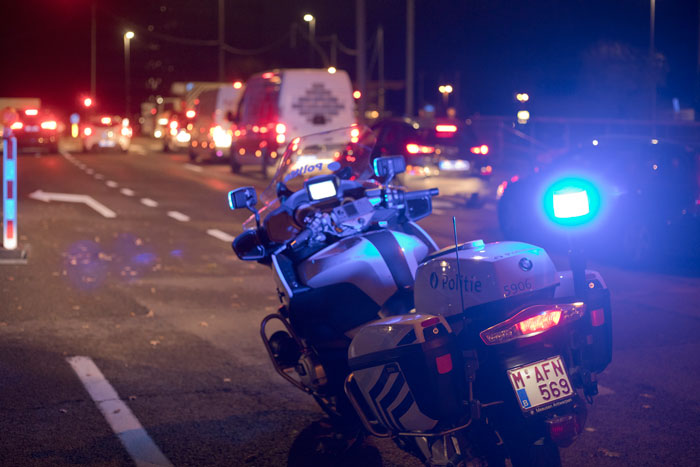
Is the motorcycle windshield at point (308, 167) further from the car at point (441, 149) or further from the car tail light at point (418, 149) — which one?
the car tail light at point (418, 149)

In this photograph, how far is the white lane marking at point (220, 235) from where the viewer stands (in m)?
13.9

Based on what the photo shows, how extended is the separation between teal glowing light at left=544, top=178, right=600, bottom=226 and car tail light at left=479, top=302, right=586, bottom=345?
39 cm

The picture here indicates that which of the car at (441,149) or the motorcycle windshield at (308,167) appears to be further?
the car at (441,149)

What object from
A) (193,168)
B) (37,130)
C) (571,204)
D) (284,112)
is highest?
(284,112)

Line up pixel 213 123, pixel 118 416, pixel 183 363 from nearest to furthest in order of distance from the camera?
1. pixel 118 416
2. pixel 183 363
3. pixel 213 123

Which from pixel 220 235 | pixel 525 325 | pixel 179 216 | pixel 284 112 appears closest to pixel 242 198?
pixel 525 325

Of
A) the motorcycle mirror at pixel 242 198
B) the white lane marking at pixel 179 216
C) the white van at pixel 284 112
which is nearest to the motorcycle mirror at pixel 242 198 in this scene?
the motorcycle mirror at pixel 242 198

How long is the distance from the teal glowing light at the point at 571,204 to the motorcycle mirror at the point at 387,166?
1.40m

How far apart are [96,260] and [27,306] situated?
2.81 metres

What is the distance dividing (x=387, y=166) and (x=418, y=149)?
17930 millimetres

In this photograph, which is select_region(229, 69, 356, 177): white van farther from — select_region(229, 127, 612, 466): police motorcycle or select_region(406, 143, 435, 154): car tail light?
select_region(229, 127, 612, 466): police motorcycle

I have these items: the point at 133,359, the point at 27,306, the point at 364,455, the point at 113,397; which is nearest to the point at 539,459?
the point at 364,455

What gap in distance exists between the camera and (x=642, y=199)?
12.4 m

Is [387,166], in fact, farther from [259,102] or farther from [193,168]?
[193,168]
